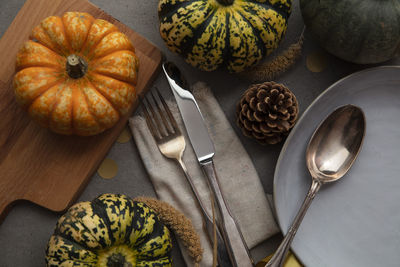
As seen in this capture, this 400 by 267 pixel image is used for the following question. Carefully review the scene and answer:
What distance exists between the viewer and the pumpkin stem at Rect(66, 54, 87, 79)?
3.07ft

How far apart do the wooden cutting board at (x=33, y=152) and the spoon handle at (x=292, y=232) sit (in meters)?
0.53

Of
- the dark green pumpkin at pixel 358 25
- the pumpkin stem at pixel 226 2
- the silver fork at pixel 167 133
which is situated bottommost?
the silver fork at pixel 167 133

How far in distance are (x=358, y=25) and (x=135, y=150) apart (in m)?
0.66

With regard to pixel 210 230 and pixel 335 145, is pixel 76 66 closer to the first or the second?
pixel 210 230

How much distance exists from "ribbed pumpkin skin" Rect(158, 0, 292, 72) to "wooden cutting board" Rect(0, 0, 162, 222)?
242 millimetres

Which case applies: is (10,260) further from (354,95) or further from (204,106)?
(354,95)

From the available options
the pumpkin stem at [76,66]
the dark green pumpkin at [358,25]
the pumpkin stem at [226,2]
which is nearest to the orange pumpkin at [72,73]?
the pumpkin stem at [76,66]

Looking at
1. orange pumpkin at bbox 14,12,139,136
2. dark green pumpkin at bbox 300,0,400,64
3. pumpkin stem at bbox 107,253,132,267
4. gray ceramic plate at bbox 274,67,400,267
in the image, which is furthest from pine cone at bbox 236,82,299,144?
pumpkin stem at bbox 107,253,132,267

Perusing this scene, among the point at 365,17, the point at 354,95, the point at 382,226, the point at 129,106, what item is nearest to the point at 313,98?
the point at 354,95

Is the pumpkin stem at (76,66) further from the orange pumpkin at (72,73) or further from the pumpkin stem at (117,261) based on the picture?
the pumpkin stem at (117,261)

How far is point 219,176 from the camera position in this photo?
115cm

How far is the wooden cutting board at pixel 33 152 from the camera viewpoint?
3.66 feet

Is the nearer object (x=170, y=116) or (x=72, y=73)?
(x=72, y=73)

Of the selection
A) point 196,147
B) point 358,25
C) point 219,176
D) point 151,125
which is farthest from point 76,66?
point 358,25
